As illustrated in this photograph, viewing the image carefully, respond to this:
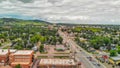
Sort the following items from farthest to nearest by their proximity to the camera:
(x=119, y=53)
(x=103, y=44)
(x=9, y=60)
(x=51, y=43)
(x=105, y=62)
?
1. (x=51, y=43)
2. (x=103, y=44)
3. (x=119, y=53)
4. (x=105, y=62)
5. (x=9, y=60)

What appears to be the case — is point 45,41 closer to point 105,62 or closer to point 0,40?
point 0,40

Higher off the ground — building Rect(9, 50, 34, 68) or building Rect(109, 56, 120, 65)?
building Rect(9, 50, 34, 68)

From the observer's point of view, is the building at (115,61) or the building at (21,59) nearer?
the building at (21,59)

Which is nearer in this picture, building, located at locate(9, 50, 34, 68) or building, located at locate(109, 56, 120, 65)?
building, located at locate(9, 50, 34, 68)

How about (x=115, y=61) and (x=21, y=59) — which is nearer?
(x=21, y=59)

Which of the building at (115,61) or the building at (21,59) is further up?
the building at (21,59)

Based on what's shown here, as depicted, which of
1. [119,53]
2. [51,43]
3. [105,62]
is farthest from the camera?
[51,43]

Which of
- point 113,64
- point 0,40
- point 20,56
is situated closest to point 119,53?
point 113,64

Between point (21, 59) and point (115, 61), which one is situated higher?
point (21, 59)

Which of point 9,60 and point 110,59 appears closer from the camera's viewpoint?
point 9,60
